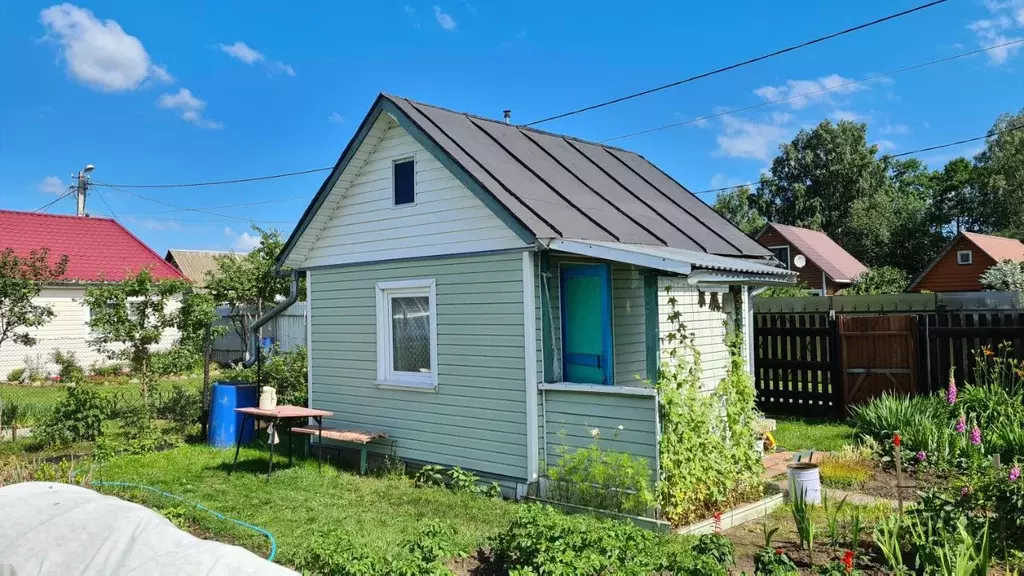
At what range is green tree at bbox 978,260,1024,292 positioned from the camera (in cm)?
2677

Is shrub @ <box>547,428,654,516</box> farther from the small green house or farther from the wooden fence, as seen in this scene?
the wooden fence

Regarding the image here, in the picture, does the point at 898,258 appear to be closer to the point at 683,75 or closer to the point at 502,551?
the point at 683,75

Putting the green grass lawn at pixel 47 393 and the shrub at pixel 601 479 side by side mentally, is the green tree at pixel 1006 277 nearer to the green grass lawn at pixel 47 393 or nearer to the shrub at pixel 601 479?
the shrub at pixel 601 479

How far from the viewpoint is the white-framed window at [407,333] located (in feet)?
29.1

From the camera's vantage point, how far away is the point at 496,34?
1642cm

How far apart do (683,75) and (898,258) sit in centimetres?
3780

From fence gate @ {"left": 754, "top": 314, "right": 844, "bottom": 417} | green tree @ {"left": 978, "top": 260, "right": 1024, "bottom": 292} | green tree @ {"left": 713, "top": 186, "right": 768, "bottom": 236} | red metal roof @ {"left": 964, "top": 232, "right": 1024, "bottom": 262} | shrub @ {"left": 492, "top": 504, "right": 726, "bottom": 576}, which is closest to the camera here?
shrub @ {"left": 492, "top": 504, "right": 726, "bottom": 576}

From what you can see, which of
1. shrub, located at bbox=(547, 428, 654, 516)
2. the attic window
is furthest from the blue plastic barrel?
shrub, located at bbox=(547, 428, 654, 516)

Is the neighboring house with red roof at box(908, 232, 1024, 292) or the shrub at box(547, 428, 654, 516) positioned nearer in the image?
the shrub at box(547, 428, 654, 516)

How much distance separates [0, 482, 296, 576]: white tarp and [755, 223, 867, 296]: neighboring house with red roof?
118 ft

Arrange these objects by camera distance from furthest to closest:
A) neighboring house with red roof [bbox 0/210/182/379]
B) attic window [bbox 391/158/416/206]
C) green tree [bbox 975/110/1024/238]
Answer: green tree [bbox 975/110/1024/238]
neighboring house with red roof [bbox 0/210/182/379]
attic window [bbox 391/158/416/206]

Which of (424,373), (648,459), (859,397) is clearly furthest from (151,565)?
(859,397)

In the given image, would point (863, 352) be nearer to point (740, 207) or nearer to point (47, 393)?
point (47, 393)

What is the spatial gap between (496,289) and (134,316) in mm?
6347
